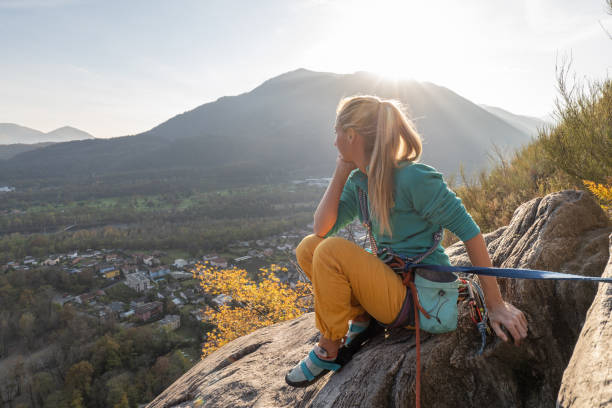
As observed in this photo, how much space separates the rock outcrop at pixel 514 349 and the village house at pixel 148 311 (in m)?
28.0

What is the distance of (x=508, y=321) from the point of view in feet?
5.00

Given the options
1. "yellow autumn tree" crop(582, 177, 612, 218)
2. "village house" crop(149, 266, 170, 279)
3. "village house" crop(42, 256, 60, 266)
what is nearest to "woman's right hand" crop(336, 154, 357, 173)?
"yellow autumn tree" crop(582, 177, 612, 218)

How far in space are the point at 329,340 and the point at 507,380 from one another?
99 cm

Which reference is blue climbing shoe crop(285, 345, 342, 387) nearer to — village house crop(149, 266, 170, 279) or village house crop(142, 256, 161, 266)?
village house crop(149, 266, 170, 279)

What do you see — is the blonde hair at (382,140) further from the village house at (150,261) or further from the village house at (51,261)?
the village house at (51,261)

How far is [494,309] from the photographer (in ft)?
5.15

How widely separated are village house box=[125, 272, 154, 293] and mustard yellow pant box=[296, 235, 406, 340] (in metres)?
33.6

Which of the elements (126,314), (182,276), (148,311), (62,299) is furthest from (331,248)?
(62,299)

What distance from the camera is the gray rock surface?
2.85 ft

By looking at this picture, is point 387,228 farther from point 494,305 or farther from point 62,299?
point 62,299

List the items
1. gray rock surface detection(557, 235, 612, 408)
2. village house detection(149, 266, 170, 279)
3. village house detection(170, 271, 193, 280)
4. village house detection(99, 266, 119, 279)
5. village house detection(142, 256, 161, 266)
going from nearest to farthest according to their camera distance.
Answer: gray rock surface detection(557, 235, 612, 408) → village house detection(170, 271, 193, 280) → village house detection(149, 266, 170, 279) → village house detection(99, 266, 119, 279) → village house detection(142, 256, 161, 266)

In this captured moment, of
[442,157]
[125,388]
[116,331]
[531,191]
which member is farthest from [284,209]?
[531,191]

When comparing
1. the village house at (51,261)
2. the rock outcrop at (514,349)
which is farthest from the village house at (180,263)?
the rock outcrop at (514,349)

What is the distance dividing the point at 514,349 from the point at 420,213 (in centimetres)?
90
